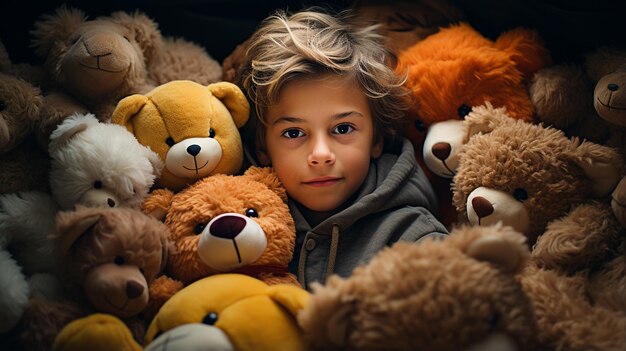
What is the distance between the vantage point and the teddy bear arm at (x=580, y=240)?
1096 mm

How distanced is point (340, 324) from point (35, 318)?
1.62ft

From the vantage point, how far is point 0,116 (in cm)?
119

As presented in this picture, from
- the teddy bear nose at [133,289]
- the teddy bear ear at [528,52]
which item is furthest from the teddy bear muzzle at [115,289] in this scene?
the teddy bear ear at [528,52]

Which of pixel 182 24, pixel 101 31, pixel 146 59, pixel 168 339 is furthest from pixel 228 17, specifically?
pixel 168 339

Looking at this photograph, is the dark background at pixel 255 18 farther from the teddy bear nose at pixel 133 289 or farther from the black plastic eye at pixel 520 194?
the teddy bear nose at pixel 133 289

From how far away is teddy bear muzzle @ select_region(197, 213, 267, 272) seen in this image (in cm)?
111

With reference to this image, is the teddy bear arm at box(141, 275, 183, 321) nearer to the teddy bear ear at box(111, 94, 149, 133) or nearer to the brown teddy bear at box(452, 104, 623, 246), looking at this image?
the teddy bear ear at box(111, 94, 149, 133)

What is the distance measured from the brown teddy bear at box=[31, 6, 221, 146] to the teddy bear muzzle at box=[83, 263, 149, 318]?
0.38 metres

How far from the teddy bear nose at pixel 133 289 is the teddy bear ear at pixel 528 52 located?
2.97 feet

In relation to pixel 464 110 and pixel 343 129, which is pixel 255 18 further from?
pixel 464 110

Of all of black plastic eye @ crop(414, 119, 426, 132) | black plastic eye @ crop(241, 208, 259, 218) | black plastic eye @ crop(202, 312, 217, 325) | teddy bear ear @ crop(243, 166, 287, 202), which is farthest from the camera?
black plastic eye @ crop(414, 119, 426, 132)

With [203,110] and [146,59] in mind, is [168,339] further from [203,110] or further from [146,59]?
[146,59]

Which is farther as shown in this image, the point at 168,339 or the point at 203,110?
the point at 203,110

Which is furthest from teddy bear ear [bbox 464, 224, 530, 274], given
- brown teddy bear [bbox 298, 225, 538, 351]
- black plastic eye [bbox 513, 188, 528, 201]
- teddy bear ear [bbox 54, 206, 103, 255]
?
teddy bear ear [bbox 54, 206, 103, 255]
